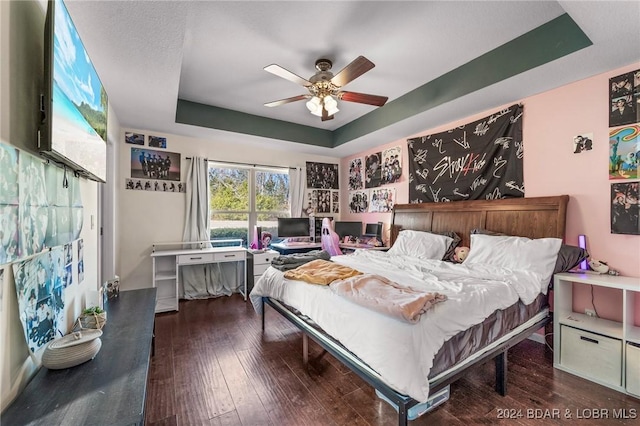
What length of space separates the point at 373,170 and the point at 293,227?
1725 mm

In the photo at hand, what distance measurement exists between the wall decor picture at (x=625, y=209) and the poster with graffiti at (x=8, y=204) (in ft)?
12.1

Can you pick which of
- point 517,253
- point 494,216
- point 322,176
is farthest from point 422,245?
point 322,176

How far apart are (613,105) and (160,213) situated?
510cm

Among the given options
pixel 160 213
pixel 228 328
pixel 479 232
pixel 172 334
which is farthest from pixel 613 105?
pixel 160 213

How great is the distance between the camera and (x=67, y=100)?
1198 mm

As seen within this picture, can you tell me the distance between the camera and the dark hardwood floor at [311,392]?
162 centimetres

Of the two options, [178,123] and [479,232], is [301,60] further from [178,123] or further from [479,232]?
[479,232]

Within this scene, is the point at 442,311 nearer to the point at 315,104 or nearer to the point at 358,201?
the point at 315,104

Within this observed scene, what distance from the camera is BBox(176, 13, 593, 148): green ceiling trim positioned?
2074 millimetres

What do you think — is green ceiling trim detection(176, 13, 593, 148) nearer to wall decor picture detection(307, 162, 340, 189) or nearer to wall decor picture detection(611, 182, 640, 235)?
wall decor picture detection(307, 162, 340, 189)

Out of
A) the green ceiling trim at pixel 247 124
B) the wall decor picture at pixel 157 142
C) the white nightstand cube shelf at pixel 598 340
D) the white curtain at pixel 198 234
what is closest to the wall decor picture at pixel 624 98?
the white nightstand cube shelf at pixel 598 340

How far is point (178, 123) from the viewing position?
3463 mm

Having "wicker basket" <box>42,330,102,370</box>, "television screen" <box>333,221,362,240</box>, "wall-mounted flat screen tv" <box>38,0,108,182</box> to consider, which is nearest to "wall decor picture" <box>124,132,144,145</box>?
"wall-mounted flat screen tv" <box>38,0,108,182</box>

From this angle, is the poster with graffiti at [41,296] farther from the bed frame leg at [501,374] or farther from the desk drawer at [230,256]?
the bed frame leg at [501,374]
